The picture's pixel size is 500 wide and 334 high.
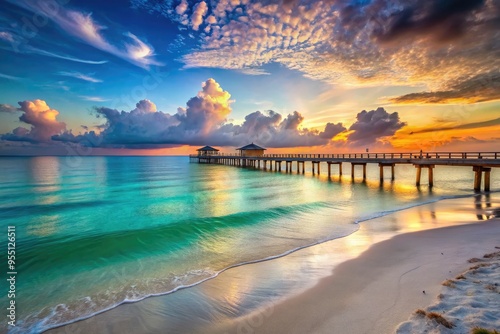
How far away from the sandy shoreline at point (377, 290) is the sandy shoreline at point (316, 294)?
2 centimetres

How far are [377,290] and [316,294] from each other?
1.43 m

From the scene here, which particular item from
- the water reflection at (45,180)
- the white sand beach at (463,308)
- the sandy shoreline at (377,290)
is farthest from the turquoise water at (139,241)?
the water reflection at (45,180)

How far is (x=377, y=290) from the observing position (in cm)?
586

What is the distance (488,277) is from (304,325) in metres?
4.28

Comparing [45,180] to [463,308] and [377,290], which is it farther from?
[463,308]

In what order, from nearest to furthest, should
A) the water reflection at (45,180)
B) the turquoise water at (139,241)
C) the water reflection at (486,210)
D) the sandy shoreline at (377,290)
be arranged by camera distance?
the sandy shoreline at (377,290)
the turquoise water at (139,241)
the water reflection at (486,210)
the water reflection at (45,180)

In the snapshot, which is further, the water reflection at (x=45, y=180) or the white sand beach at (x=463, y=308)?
the water reflection at (x=45, y=180)

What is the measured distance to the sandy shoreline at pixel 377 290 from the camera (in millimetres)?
4641

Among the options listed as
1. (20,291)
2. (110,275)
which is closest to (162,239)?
(110,275)

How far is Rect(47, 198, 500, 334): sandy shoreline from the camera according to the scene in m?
4.80

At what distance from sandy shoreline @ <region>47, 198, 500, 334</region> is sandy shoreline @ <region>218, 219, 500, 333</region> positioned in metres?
0.02

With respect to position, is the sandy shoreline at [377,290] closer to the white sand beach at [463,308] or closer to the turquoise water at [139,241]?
the white sand beach at [463,308]

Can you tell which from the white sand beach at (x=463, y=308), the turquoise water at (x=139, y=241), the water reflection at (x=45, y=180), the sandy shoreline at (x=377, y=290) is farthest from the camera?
the water reflection at (x=45, y=180)

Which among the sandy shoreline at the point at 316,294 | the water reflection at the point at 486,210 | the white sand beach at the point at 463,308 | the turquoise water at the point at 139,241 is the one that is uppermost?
the white sand beach at the point at 463,308
